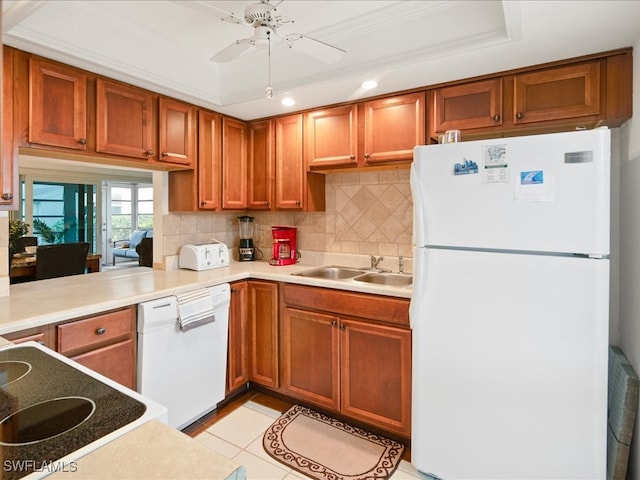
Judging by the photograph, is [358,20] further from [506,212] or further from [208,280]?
[208,280]

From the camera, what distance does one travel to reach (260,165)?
10.7 ft

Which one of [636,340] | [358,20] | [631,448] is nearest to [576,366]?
[636,340]

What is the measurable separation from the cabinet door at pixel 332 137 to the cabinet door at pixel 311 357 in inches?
43.4

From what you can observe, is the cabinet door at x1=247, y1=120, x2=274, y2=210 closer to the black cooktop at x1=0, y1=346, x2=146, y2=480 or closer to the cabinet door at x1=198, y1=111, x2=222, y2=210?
the cabinet door at x1=198, y1=111, x2=222, y2=210

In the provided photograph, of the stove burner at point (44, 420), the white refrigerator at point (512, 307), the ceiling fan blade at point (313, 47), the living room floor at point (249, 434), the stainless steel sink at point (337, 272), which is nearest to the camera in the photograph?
the stove burner at point (44, 420)

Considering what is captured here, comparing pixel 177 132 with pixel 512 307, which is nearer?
pixel 512 307

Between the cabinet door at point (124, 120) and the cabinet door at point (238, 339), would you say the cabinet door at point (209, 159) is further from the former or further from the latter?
the cabinet door at point (238, 339)

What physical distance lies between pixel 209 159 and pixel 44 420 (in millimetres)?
2360

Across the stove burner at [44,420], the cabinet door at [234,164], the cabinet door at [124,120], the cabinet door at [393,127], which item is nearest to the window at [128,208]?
the cabinet door at [234,164]

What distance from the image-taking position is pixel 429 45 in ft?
6.70

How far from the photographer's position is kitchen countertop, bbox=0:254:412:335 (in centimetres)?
180

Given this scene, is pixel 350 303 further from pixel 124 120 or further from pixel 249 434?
pixel 124 120

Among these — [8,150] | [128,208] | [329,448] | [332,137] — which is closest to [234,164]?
[332,137]

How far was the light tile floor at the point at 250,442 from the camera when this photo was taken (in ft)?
6.70
